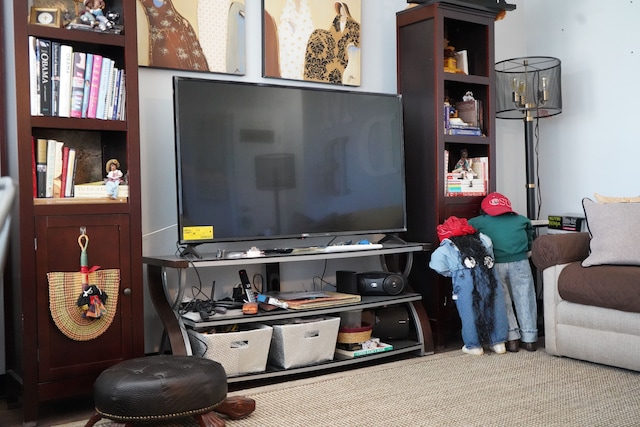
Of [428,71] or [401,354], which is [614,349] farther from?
[428,71]

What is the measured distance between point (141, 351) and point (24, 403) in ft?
1.56

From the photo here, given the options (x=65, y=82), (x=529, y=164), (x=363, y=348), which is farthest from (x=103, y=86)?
(x=529, y=164)

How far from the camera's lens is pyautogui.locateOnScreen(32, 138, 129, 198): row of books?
2.64 m

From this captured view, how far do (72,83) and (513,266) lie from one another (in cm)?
239

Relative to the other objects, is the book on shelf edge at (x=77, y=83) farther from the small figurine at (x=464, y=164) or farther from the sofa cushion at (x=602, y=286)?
the sofa cushion at (x=602, y=286)

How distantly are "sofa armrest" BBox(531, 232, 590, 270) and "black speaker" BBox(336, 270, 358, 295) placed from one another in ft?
3.12

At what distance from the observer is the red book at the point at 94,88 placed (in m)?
2.73

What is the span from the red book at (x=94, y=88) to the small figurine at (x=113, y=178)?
237 millimetres

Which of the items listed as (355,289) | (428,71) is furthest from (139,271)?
(428,71)

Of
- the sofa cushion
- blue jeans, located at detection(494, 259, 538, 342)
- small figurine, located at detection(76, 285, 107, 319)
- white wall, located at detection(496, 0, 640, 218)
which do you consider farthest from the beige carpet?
white wall, located at detection(496, 0, 640, 218)

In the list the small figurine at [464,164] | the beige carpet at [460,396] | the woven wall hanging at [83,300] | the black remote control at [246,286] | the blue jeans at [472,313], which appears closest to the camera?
the beige carpet at [460,396]

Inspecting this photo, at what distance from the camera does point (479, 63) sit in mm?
4082

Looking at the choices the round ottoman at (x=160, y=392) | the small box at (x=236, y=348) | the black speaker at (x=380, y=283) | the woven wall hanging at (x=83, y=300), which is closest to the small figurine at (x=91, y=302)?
the woven wall hanging at (x=83, y=300)

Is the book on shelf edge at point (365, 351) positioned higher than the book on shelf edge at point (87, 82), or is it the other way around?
the book on shelf edge at point (87, 82)
